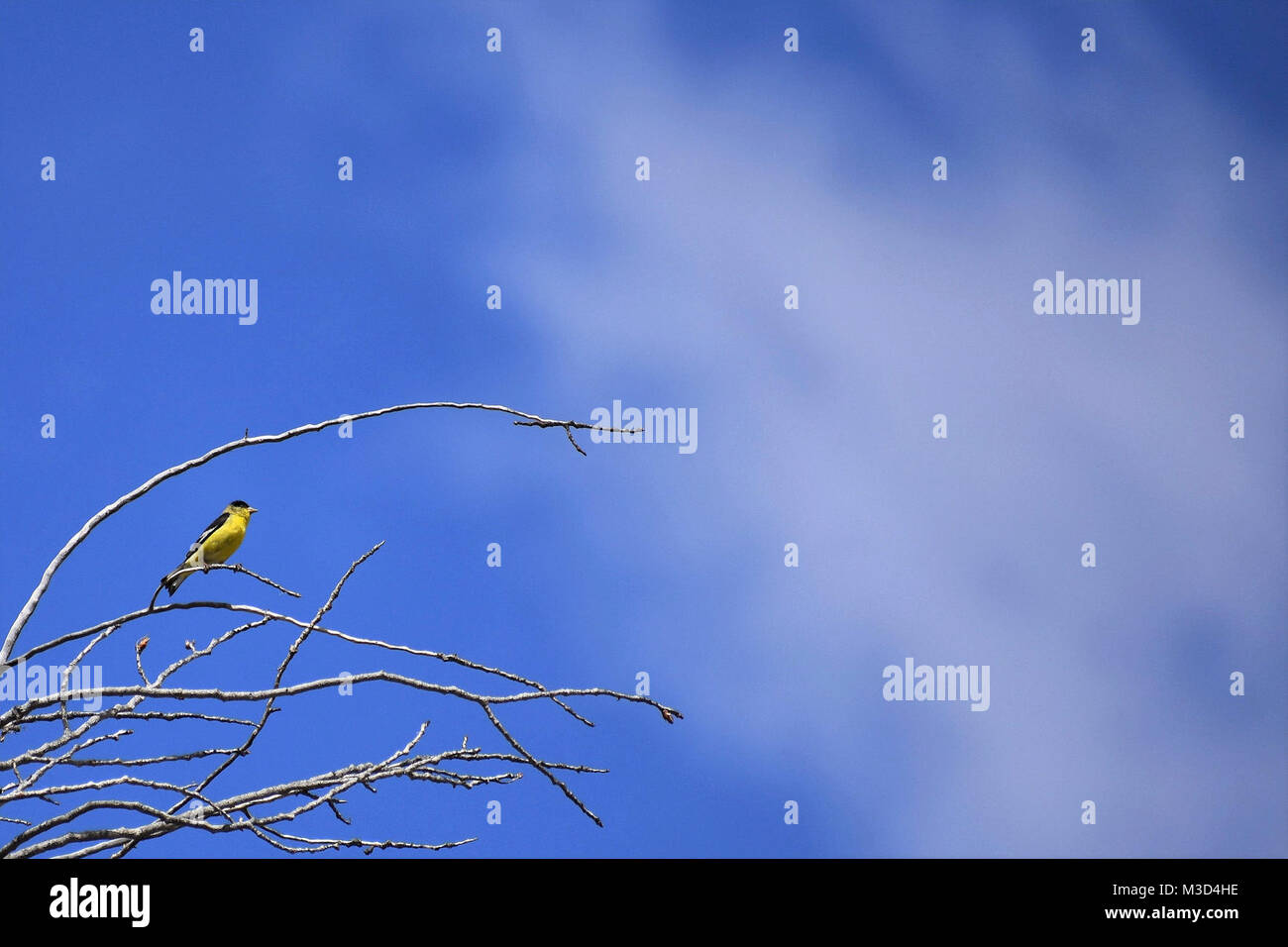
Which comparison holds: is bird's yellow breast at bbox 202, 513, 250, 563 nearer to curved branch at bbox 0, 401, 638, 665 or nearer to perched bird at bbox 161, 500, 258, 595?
perched bird at bbox 161, 500, 258, 595

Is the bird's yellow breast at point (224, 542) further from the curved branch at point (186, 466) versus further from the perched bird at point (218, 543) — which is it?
the curved branch at point (186, 466)

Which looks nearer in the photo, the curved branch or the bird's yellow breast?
the curved branch

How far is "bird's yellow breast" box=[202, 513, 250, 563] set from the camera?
24.5 feet

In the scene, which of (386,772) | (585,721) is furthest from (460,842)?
(585,721)

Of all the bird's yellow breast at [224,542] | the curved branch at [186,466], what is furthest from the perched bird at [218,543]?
the curved branch at [186,466]

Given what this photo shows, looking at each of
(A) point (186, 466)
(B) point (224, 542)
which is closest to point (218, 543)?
(B) point (224, 542)

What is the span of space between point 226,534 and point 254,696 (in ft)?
14.3

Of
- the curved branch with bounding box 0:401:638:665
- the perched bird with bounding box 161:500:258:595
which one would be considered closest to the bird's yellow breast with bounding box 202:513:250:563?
the perched bird with bounding box 161:500:258:595

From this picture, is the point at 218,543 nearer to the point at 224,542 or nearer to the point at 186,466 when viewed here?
the point at 224,542

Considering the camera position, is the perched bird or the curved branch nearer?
the curved branch

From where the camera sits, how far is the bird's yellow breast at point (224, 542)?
746 cm
